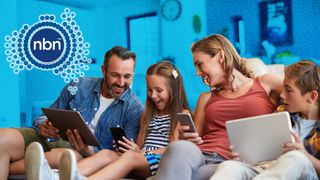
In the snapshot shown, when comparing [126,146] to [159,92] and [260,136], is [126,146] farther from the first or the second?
[260,136]

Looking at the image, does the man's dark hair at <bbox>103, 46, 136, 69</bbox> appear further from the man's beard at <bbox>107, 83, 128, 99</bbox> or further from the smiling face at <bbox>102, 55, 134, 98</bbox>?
the man's beard at <bbox>107, 83, 128, 99</bbox>

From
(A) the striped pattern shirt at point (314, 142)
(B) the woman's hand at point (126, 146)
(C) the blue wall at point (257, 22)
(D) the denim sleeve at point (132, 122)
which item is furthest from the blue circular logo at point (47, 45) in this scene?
(A) the striped pattern shirt at point (314, 142)

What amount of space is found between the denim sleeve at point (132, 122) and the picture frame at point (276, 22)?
0.88 meters

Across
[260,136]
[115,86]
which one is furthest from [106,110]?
[260,136]

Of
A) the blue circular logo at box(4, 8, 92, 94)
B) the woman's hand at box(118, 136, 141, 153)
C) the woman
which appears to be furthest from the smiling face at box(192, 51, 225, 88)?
the blue circular logo at box(4, 8, 92, 94)

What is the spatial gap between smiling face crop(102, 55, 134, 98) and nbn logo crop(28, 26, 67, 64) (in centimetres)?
100

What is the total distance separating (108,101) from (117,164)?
0.61 m

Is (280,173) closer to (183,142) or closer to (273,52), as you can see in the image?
(183,142)

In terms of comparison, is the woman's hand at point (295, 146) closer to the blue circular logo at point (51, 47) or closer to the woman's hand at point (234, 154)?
the woman's hand at point (234, 154)

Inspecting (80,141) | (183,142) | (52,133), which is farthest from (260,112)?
(52,133)

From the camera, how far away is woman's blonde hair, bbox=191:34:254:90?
2.01 meters

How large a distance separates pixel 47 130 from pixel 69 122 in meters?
0.22

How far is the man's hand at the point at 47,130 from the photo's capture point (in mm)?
2203

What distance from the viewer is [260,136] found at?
164 centimetres
